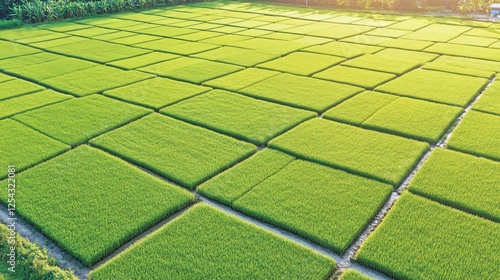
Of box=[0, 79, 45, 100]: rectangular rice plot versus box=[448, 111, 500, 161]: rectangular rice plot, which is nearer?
box=[448, 111, 500, 161]: rectangular rice plot

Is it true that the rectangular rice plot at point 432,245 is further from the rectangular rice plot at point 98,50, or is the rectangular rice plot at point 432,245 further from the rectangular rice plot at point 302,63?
the rectangular rice plot at point 98,50

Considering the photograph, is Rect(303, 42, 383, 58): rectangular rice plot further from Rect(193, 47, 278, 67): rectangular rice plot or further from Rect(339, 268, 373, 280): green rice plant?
Rect(339, 268, 373, 280): green rice plant

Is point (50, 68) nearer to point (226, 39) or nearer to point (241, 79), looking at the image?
point (241, 79)

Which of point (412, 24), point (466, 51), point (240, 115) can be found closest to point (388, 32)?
point (412, 24)

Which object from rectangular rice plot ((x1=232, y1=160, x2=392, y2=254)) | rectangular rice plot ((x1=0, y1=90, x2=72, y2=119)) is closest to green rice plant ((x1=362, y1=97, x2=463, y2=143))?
rectangular rice plot ((x1=232, y1=160, x2=392, y2=254))

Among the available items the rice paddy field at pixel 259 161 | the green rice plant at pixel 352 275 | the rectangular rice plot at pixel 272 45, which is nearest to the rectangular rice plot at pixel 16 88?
the rice paddy field at pixel 259 161

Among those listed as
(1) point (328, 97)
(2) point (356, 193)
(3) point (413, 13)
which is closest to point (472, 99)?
(1) point (328, 97)
